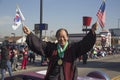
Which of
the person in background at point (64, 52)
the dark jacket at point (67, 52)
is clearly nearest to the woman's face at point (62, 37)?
the person in background at point (64, 52)

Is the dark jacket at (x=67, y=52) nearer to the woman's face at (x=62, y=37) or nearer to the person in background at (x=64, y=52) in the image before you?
the person in background at (x=64, y=52)

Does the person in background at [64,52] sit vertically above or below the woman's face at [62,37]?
below

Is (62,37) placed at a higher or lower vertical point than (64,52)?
higher

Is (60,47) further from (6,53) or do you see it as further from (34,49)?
A: (6,53)

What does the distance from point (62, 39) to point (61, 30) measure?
0.41ft

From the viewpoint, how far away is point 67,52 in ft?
15.2

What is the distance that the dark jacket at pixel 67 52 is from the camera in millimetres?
4574

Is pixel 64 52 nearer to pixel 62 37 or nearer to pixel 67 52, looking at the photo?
pixel 67 52

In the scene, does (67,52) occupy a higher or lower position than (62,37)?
lower

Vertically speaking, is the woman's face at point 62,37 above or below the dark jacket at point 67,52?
above

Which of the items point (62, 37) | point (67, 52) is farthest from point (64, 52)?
point (62, 37)

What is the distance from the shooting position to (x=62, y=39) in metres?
4.60

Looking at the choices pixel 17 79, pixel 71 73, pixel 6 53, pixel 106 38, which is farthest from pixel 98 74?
pixel 106 38

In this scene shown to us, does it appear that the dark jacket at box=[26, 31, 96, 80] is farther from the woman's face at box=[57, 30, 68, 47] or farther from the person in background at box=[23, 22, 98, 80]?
the woman's face at box=[57, 30, 68, 47]
